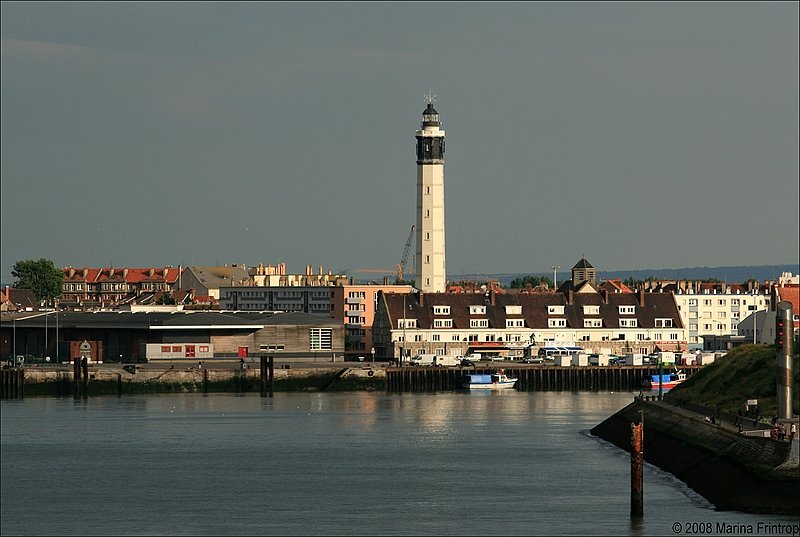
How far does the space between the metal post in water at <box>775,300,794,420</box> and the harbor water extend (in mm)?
5310

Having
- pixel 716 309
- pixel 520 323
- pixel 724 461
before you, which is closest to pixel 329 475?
pixel 724 461

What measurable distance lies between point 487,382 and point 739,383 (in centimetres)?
4867

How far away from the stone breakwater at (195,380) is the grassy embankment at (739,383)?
37132mm

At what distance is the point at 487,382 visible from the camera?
133500 millimetres

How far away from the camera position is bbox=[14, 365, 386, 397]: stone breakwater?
12462 cm

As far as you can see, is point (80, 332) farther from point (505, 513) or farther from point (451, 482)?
point (505, 513)

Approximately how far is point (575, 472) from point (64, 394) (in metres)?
61.2

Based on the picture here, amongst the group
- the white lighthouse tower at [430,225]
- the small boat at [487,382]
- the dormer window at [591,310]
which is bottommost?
the small boat at [487,382]

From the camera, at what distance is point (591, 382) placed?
137m

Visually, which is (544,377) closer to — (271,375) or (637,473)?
(271,375)

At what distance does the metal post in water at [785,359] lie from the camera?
66.4 metres

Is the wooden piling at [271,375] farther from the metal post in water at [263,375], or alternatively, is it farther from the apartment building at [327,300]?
the apartment building at [327,300]

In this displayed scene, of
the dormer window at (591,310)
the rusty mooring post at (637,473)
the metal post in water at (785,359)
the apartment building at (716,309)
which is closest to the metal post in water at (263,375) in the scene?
the dormer window at (591,310)

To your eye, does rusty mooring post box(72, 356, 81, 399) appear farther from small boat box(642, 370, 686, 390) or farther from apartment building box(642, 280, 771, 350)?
apartment building box(642, 280, 771, 350)
